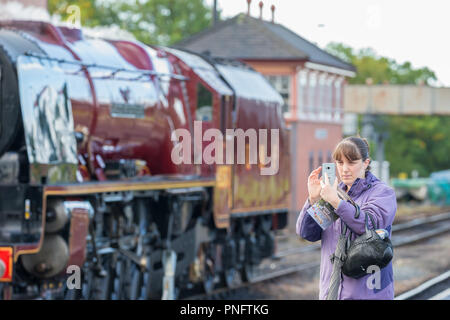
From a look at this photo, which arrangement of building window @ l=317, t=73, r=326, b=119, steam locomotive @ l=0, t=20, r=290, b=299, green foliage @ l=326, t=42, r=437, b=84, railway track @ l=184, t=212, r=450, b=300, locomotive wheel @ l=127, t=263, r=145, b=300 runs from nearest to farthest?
1. steam locomotive @ l=0, t=20, r=290, b=299
2. locomotive wheel @ l=127, t=263, r=145, b=300
3. railway track @ l=184, t=212, r=450, b=300
4. building window @ l=317, t=73, r=326, b=119
5. green foliage @ l=326, t=42, r=437, b=84

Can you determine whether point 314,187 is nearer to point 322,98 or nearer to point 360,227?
point 360,227

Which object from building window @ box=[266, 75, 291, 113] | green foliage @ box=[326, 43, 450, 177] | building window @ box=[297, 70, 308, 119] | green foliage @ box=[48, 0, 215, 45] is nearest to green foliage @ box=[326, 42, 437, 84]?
green foliage @ box=[326, 43, 450, 177]

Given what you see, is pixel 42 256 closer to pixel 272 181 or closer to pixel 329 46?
pixel 272 181

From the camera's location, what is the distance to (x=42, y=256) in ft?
30.9

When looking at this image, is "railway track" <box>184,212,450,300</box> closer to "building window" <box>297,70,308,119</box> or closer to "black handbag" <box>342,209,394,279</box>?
"building window" <box>297,70,308,119</box>

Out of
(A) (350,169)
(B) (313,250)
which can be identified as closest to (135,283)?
(A) (350,169)

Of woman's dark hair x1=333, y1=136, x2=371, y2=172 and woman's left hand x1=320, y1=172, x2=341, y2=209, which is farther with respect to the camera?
woman's dark hair x1=333, y1=136, x2=371, y2=172

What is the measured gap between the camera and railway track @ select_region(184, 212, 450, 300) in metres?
15.3

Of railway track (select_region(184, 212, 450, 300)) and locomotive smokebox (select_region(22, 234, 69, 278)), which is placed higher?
locomotive smokebox (select_region(22, 234, 69, 278))

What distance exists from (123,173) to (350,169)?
20.9 ft

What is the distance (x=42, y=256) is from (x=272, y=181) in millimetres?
6520

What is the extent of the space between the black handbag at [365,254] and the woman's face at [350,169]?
0.95ft

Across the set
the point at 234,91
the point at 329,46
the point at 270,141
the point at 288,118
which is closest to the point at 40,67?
the point at 234,91

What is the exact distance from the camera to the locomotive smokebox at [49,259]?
9.36m
